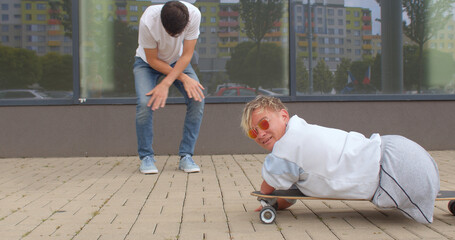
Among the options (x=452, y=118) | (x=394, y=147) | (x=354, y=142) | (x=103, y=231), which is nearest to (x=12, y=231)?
(x=103, y=231)

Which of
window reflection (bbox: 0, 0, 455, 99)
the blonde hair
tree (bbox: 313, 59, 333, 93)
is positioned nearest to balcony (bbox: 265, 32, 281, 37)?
window reflection (bbox: 0, 0, 455, 99)

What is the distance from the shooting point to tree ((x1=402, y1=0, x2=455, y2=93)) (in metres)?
7.24

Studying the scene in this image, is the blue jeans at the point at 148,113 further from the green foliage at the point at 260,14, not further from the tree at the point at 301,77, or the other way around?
the tree at the point at 301,77

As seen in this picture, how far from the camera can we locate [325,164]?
3.02 meters

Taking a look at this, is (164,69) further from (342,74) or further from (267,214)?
(342,74)

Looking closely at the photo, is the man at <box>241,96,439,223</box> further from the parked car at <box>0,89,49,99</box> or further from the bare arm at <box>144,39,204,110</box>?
the parked car at <box>0,89,49,99</box>

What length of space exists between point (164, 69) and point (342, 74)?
287 centimetres

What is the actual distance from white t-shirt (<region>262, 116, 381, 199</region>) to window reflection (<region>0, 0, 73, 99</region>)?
178 inches

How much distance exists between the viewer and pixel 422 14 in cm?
725

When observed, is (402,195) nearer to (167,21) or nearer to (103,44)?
(167,21)

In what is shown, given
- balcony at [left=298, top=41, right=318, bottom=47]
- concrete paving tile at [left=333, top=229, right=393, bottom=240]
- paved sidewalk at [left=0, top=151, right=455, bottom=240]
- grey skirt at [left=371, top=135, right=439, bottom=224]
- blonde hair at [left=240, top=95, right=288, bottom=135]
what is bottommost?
concrete paving tile at [left=333, top=229, right=393, bottom=240]

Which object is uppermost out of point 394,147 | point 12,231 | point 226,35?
point 226,35

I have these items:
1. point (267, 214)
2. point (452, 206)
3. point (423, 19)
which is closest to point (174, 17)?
point (267, 214)

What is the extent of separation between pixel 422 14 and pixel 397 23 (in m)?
0.35
